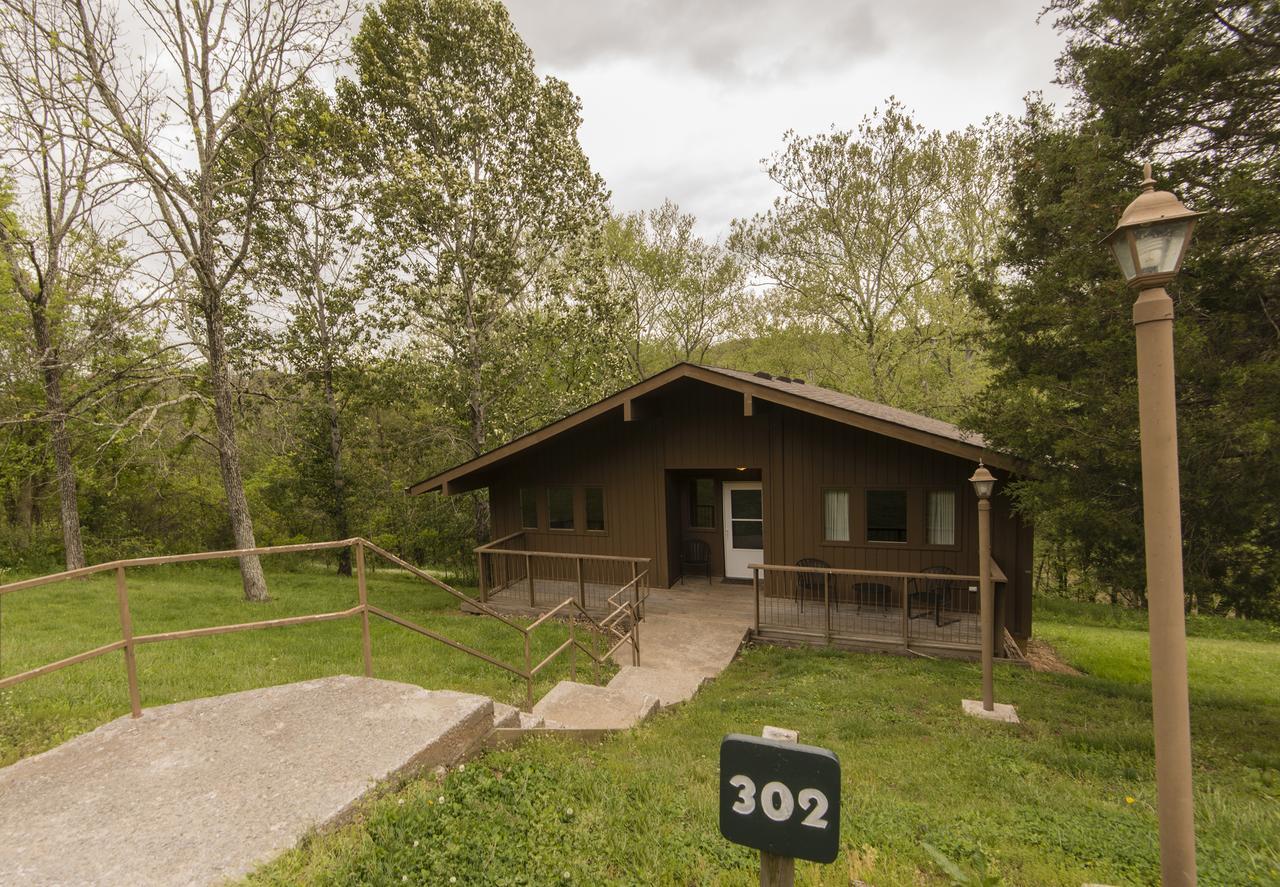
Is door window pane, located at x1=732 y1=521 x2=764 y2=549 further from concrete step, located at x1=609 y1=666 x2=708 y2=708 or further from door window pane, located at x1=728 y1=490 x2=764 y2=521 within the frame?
concrete step, located at x1=609 y1=666 x2=708 y2=708

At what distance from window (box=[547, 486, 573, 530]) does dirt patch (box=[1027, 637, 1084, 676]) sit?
8410 millimetres

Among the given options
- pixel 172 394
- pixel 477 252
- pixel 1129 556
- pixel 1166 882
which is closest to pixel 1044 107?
pixel 1129 556

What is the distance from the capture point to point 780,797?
1734mm

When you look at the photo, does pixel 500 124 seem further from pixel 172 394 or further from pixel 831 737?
pixel 831 737

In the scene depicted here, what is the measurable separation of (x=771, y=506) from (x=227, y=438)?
35.0ft

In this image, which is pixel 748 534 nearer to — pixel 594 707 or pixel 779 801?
pixel 594 707

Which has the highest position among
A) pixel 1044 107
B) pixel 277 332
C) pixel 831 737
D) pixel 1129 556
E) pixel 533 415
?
pixel 1044 107

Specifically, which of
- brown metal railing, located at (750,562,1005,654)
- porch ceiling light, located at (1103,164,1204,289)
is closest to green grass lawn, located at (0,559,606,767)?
brown metal railing, located at (750,562,1005,654)

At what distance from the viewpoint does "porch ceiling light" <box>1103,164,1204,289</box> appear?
2635 mm

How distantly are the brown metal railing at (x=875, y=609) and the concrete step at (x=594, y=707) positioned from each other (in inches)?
131

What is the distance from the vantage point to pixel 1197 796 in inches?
162

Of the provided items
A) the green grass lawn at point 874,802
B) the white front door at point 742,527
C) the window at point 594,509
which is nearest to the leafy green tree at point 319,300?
the window at point 594,509

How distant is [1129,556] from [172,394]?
21.6 m

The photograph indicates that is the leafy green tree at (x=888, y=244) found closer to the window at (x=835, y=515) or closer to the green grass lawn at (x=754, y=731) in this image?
the window at (x=835, y=515)
